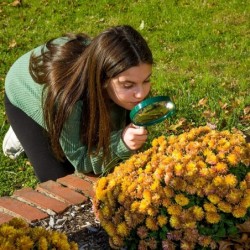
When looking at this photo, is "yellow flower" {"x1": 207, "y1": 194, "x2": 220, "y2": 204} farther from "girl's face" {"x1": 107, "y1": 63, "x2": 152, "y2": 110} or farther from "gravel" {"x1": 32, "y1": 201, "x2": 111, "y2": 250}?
"girl's face" {"x1": 107, "y1": 63, "x2": 152, "y2": 110}

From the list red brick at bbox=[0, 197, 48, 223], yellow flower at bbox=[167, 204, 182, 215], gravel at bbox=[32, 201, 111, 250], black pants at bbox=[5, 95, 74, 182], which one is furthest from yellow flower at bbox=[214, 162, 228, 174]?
black pants at bbox=[5, 95, 74, 182]

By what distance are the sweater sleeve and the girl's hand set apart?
65 millimetres

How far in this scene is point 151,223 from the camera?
228cm

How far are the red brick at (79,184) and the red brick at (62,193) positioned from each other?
35 mm

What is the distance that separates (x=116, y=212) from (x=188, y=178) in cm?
32

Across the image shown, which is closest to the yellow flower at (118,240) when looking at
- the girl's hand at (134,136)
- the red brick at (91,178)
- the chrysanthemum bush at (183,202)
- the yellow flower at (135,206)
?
the chrysanthemum bush at (183,202)

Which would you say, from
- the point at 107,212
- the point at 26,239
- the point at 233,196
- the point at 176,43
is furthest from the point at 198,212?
the point at 176,43

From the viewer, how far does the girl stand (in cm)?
280

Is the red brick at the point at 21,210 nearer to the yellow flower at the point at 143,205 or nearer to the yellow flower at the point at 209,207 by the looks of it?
the yellow flower at the point at 143,205

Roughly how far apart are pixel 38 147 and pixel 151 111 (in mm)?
1252

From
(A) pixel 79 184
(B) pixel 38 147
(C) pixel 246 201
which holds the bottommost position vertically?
(B) pixel 38 147

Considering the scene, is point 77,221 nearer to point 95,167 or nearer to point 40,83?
point 95,167

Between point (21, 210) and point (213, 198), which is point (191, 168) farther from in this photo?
point (21, 210)

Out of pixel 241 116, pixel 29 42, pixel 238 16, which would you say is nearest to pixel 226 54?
pixel 238 16
